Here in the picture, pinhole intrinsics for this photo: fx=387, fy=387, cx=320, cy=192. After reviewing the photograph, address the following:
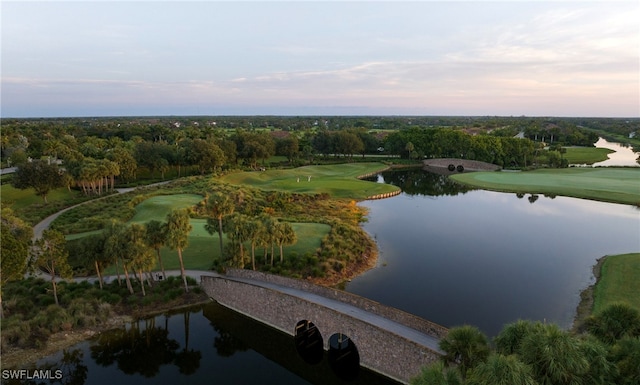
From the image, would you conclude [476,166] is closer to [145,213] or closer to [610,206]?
[610,206]

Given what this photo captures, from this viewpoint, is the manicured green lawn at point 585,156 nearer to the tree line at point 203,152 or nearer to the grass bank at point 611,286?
the tree line at point 203,152

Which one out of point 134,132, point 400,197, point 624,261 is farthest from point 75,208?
point 134,132

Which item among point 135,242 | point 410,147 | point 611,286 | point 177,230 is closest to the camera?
point 135,242

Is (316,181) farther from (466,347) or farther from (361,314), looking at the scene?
(466,347)

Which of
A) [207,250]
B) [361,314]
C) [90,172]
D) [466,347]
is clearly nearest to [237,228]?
[207,250]

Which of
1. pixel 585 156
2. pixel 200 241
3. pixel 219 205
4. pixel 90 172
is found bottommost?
pixel 200 241

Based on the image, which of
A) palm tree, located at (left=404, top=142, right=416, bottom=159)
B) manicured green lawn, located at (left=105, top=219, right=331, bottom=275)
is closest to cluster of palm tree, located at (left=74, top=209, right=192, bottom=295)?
manicured green lawn, located at (left=105, top=219, right=331, bottom=275)
